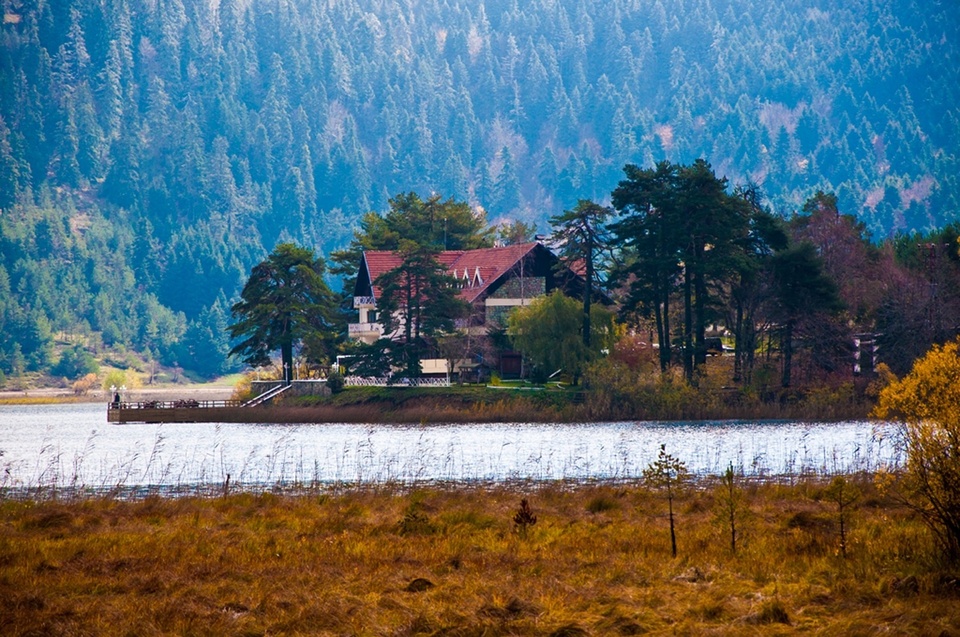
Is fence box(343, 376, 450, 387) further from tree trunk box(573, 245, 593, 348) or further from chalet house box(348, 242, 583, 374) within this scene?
tree trunk box(573, 245, 593, 348)

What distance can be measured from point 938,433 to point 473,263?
93.8 meters

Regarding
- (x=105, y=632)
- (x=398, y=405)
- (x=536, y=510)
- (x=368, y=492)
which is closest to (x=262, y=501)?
(x=368, y=492)

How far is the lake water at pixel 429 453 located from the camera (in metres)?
46.3

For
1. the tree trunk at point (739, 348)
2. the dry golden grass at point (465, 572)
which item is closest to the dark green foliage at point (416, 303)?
the tree trunk at point (739, 348)

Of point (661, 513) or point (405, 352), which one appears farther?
point (405, 352)

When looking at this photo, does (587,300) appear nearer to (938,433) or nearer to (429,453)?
(429,453)

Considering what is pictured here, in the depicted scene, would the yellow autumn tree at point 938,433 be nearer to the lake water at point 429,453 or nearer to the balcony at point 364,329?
the lake water at point 429,453

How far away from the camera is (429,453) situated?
57.2 m

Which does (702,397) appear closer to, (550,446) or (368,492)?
(550,446)

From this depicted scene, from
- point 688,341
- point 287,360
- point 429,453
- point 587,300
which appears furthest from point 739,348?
point 287,360

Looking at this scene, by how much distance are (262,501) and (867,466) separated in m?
18.4

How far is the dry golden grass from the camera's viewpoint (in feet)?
65.4

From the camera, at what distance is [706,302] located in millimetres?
87562

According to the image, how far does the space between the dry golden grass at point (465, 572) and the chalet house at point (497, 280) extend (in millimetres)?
69283
